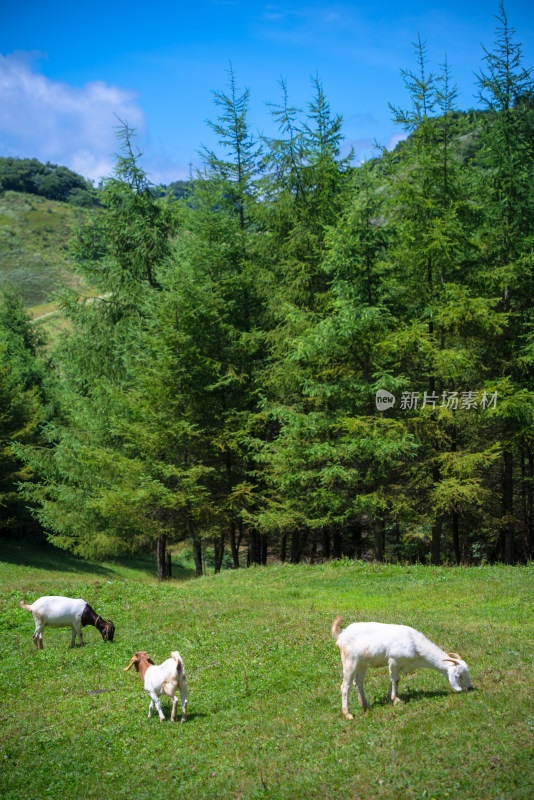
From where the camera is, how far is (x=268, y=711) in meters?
9.04

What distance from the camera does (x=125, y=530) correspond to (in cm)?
2858

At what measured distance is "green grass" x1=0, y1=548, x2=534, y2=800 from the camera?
675 centimetres

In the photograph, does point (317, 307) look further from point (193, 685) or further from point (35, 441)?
point (35, 441)

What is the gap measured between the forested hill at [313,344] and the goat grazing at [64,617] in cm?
1148

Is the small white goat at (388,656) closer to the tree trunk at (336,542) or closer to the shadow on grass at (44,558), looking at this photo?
the tree trunk at (336,542)

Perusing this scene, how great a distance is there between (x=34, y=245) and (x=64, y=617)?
11679 cm

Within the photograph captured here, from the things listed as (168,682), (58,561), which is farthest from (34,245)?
(168,682)

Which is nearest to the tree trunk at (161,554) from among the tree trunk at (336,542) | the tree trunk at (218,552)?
the tree trunk at (218,552)

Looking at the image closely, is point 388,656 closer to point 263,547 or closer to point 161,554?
point 161,554

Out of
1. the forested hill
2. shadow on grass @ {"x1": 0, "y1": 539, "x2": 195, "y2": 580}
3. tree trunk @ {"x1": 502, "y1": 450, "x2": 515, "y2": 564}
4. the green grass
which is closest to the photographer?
the green grass

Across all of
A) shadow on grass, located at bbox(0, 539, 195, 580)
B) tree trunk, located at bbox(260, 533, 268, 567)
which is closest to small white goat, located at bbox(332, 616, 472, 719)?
tree trunk, located at bbox(260, 533, 268, 567)

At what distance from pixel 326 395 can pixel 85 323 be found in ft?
48.3

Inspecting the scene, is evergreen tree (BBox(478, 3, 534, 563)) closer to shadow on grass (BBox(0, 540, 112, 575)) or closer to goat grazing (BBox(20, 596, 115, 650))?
goat grazing (BBox(20, 596, 115, 650))

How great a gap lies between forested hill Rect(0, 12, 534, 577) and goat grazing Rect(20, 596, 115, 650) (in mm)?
11483
